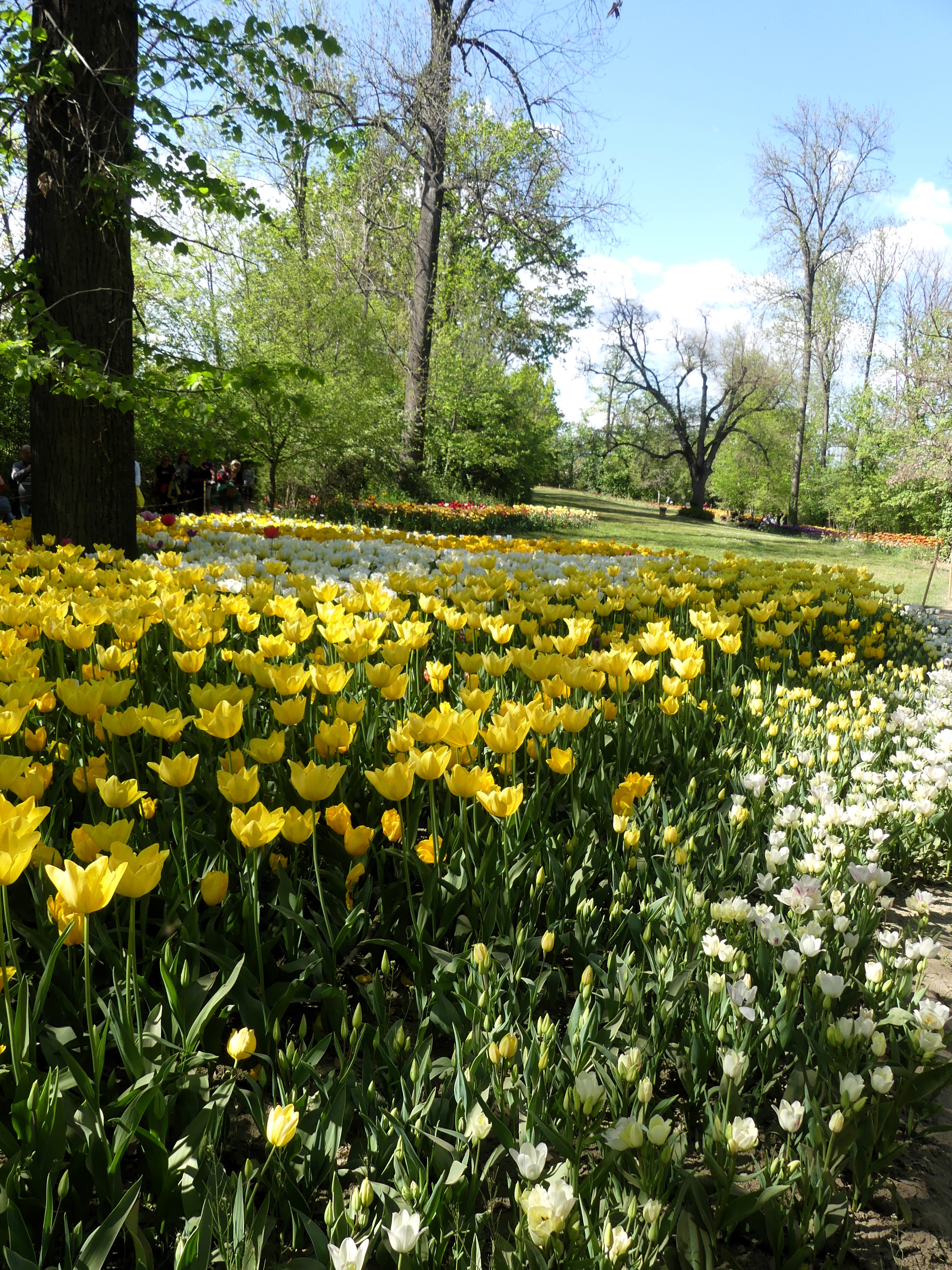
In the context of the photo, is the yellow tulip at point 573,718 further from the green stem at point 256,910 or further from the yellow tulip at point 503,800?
the green stem at point 256,910

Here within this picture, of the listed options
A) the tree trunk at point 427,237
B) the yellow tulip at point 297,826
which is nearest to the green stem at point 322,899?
the yellow tulip at point 297,826

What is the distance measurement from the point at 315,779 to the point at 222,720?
1.15 ft

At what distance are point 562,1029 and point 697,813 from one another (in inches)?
30.9

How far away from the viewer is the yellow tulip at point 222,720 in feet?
5.48

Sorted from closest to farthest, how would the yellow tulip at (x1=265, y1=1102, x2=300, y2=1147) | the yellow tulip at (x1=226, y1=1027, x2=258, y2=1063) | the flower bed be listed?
the yellow tulip at (x1=265, y1=1102, x2=300, y2=1147)
the yellow tulip at (x1=226, y1=1027, x2=258, y2=1063)
the flower bed

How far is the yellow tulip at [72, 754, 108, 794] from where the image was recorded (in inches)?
67.8

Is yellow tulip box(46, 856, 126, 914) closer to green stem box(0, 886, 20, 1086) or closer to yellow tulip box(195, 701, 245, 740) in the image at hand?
green stem box(0, 886, 20, 1086)

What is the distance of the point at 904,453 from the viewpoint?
1934 centimetres

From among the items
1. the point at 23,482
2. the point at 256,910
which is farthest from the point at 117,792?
the point at 23,482

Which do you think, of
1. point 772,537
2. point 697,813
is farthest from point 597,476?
point 697,813

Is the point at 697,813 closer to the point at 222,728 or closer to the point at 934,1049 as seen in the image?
the point at 934,1049

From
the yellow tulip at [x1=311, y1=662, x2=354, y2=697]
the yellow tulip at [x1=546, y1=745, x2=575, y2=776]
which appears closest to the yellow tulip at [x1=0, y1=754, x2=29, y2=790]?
the yellow tulip at [x1=311, y1=662, x2=354, y2=697]

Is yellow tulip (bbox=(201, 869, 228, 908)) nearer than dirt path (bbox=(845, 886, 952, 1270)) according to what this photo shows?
No

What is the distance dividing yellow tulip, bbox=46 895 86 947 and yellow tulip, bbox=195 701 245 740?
0.49 m
